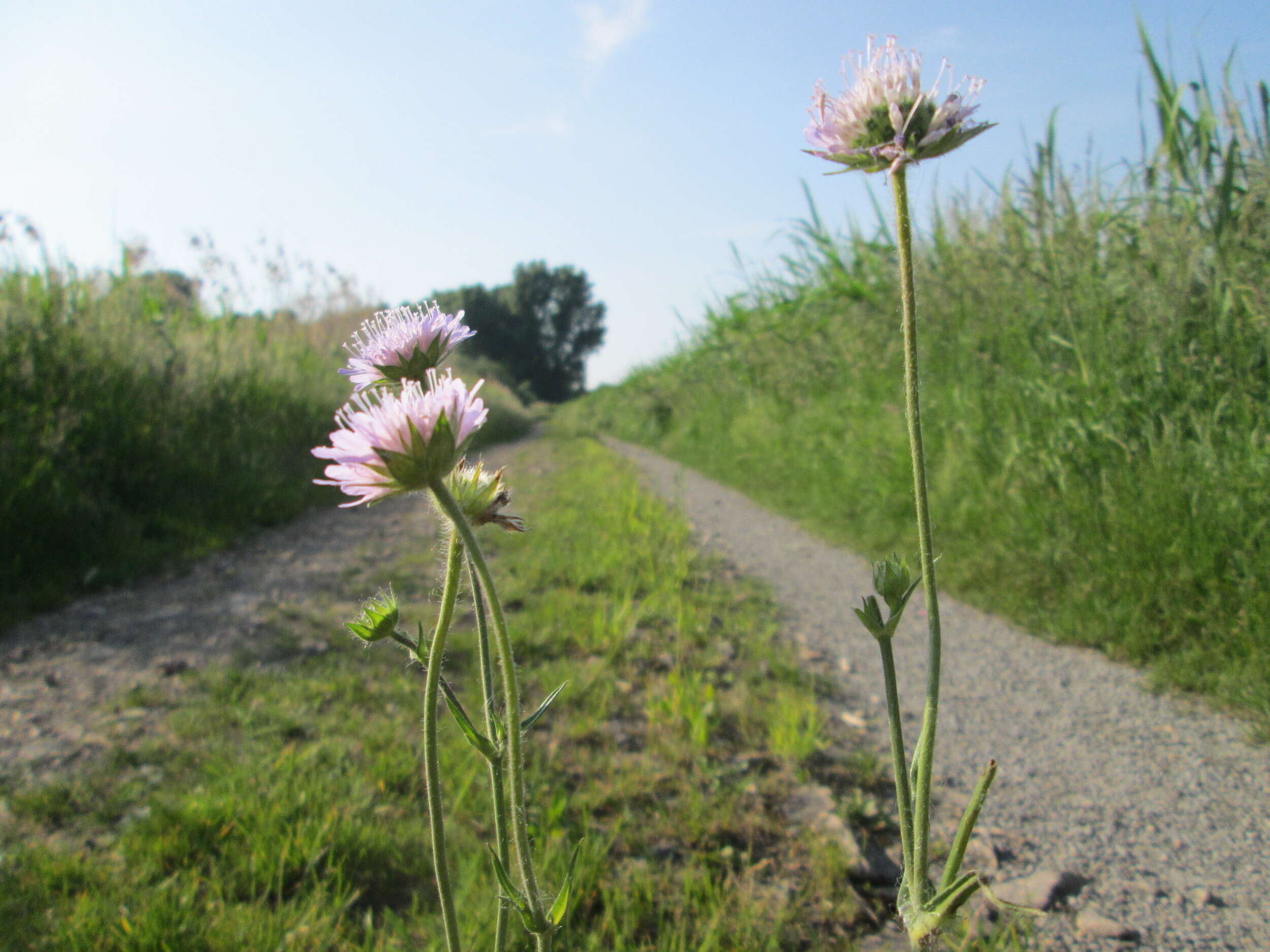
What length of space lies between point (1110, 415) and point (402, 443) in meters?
2.98

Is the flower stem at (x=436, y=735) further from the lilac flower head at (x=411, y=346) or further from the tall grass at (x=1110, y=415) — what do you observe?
the tall grass at (x=1110, y=415)

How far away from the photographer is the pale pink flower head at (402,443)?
82 cm

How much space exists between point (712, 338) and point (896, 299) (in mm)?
4889

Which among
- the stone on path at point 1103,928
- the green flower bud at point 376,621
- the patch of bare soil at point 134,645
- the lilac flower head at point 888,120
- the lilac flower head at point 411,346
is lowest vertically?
the patch of bare soil at point 134,645

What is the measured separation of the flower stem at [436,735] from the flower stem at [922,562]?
0.53m

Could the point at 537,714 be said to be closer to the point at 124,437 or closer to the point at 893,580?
the point at 893,580

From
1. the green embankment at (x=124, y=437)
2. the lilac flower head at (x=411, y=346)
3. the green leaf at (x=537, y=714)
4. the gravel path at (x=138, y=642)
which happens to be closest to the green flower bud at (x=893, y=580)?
the green leaf at (x=537, y=714)

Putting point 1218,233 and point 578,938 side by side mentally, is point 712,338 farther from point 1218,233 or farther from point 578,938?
point 578,938

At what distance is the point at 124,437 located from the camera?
455 cm

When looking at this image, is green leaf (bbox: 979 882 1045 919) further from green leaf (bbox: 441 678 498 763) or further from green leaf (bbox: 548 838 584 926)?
green leaf (bbox: 441 678 498 763)

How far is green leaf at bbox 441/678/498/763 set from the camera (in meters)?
0.83

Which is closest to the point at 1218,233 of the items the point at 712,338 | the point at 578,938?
the point at 578,938

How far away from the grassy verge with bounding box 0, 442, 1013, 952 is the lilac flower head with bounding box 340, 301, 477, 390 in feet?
1.68

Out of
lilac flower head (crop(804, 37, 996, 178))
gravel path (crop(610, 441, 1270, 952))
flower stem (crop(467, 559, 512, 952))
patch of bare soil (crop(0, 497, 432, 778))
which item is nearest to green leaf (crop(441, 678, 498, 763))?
flower stem (crop(467, 559, 512, 952))
